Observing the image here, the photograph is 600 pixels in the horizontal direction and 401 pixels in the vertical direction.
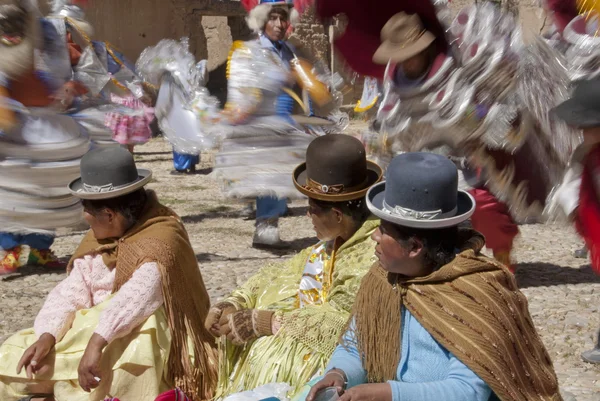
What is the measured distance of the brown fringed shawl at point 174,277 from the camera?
3623 millimetres

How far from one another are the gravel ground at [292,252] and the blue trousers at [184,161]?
1.73 metres

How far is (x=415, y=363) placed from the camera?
2.62 meters

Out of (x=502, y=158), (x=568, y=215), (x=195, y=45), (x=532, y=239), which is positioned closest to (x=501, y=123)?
(x=502, y=158)

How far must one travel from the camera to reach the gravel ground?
5016mm

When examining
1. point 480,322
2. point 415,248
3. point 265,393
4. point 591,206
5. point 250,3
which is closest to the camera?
point 480,322

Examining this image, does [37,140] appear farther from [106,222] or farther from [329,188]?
[329,188]

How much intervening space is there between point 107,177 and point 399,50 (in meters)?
1.83

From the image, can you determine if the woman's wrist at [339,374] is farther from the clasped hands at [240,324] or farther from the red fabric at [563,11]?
the red fabric at [563,11]

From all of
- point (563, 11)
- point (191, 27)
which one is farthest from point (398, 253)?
point (191, 27)

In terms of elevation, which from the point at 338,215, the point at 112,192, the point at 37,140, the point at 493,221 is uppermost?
the point at 338,215

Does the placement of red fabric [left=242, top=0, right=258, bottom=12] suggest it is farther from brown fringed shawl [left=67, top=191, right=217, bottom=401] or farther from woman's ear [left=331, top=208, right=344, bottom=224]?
woman's ear [left=331, top=208, right=344, bottom=224]

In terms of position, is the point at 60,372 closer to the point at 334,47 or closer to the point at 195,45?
the point at 334,47

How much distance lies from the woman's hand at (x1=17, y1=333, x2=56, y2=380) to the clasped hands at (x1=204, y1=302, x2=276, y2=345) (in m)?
0.71

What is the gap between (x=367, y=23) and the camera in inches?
191
